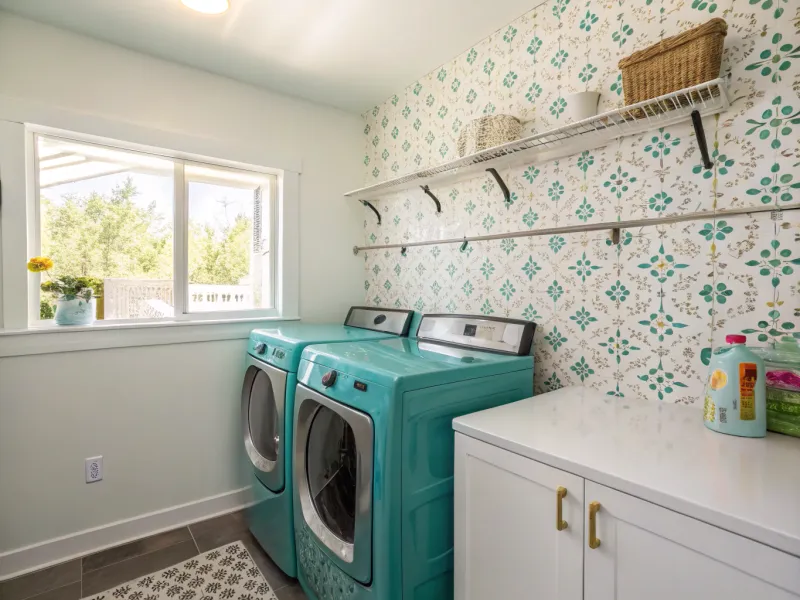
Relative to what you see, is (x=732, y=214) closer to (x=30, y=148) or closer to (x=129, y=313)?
(x=129, y=313)

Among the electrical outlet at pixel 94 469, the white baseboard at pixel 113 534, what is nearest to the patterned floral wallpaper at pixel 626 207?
the white baseboard at pixel 113 534

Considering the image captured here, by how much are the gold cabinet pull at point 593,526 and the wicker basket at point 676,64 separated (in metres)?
1.20

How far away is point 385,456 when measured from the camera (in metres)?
1.21

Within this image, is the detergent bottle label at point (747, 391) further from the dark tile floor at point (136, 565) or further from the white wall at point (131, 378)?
the white wall at point (131, 378)

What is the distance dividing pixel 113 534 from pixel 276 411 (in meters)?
1.11

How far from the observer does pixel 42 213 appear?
1977 millimetres

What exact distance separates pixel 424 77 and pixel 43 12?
5.97ft

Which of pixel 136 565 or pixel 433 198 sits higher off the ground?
pixel 433 198

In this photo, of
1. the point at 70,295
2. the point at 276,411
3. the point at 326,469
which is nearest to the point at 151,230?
the point at 70,295

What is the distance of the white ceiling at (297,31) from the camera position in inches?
69.6

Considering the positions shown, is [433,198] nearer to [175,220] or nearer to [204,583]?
[175,220]

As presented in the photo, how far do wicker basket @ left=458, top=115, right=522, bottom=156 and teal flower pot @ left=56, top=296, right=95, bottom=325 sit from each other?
1.99 m

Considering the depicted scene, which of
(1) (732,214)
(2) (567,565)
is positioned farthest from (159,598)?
(1) (732,214)

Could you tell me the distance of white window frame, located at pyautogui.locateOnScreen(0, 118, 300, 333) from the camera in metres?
1.80
